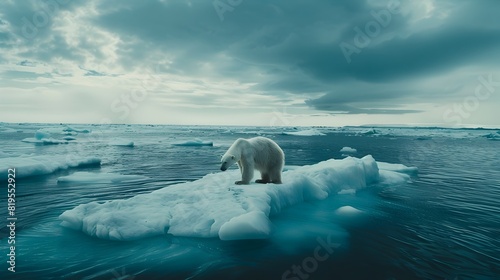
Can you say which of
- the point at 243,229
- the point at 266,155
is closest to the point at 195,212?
the point at 243,229

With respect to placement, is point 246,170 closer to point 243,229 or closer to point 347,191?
point 243,229

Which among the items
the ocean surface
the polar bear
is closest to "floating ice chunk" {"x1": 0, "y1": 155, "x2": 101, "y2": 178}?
the ocean surface

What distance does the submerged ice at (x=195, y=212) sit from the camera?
563cm

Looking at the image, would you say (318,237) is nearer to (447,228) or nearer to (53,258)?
(447,228)

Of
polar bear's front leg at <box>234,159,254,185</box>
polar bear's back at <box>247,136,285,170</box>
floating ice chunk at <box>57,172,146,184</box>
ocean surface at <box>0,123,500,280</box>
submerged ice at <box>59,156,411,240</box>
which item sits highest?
polar bear's back at <box>247,136,285,170</box>

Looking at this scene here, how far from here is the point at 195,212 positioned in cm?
624

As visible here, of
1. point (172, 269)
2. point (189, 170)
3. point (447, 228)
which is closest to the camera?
point (172, 269)

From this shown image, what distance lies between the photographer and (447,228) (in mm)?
6723

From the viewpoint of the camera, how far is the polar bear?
26.2 ft

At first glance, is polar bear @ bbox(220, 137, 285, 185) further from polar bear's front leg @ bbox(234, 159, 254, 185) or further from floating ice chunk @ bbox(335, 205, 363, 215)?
floating ice chunk @ bbox(335, 205, 363, 215)

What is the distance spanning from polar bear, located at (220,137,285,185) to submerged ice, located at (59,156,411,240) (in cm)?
45

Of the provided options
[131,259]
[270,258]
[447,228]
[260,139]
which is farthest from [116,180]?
[447,228]

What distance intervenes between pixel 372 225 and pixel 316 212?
1423mm

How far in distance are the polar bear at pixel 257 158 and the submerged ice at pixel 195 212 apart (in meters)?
0.45
